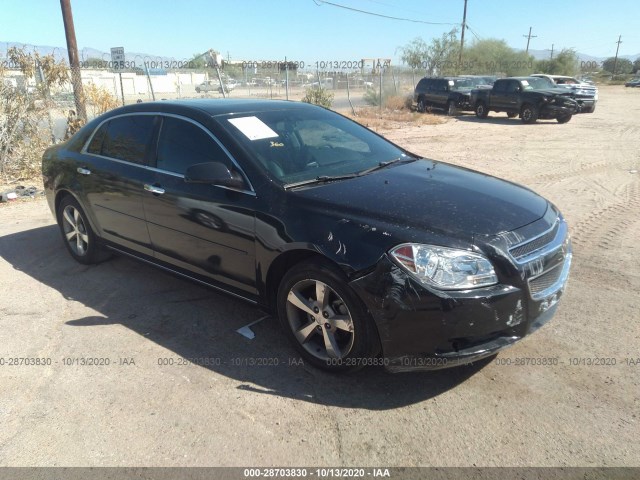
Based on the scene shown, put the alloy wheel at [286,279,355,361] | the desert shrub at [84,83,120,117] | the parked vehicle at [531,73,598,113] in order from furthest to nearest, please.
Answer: the parked vehicle at [531,73,598,113] → the desert shrub at [84,83,120,117] → the alloy wheel at [286,279,355,361]

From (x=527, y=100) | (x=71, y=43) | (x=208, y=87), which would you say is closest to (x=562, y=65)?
(x=527, y=100)

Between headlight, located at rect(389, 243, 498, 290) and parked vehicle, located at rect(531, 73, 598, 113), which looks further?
parked vehicle, located at rect(531, 73, 598, 113)

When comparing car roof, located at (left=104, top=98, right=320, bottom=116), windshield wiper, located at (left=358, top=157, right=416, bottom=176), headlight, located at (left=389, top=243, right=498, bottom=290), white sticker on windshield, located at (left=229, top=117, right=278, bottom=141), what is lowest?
headlight, located at (left=389, top=243, right=498, bottom=290)

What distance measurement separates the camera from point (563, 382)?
3.11 m

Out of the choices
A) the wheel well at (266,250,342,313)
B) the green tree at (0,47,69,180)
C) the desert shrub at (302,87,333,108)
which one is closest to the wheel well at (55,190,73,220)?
the wheel well at (266,250,342,313)

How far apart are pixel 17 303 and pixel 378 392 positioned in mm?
3382

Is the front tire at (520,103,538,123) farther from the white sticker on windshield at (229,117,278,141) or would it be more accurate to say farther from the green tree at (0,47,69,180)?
the white sticker on windshield at (229,117,278,141)

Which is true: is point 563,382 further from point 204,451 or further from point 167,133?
point 167,133

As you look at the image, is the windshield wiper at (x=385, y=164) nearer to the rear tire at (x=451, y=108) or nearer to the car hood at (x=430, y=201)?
the car hood at (x=430, y=201)

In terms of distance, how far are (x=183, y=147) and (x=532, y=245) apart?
8.69 ft

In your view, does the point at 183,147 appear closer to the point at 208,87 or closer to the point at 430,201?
the point at 430,201

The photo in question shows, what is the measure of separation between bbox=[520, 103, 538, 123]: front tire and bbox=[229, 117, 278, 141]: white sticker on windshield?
18115mm

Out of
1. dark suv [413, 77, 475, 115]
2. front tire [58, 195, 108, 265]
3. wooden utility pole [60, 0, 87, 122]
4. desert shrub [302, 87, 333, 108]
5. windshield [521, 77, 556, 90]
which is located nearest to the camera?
front tire [58, 195, 108, 265]

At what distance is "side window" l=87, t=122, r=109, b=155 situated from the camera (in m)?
4.79
